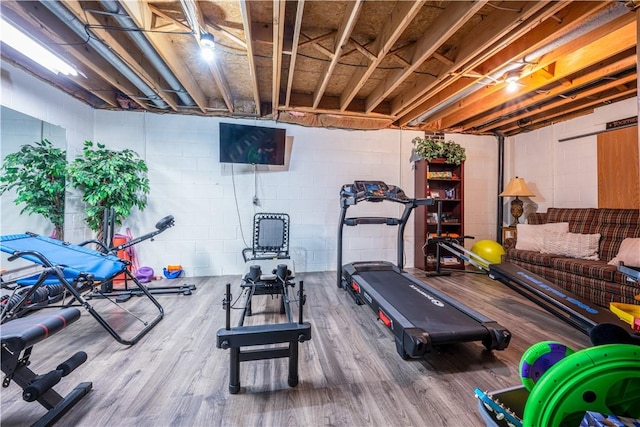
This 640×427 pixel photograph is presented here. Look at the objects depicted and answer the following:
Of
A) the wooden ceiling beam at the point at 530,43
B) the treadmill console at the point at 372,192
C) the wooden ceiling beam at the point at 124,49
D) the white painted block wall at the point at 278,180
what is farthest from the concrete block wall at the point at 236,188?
the wooden ceiling beam at the point at 530,43

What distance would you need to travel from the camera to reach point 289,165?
4.35 m

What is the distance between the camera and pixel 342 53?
2.54 meters

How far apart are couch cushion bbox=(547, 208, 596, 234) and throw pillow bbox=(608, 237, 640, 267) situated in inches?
20.5

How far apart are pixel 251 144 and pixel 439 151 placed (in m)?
3.16

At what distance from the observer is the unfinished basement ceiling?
2.03 metres

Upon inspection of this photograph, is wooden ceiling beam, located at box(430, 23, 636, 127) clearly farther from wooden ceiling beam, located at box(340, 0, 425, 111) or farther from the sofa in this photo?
the sofa

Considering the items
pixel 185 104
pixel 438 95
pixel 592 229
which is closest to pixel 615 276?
pixel 592 229

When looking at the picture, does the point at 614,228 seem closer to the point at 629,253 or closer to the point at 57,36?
the point at 629,253

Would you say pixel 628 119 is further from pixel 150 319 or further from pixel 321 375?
pixel 150 319

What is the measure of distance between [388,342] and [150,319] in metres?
2.34

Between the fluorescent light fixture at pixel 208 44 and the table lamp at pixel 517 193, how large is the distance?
482 cm

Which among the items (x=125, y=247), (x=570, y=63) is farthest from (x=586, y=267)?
(x=125, y=247)

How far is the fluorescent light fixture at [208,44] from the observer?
213 centimetres

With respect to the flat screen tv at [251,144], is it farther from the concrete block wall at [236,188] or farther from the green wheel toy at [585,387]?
the green wheel toy at [585,387]
